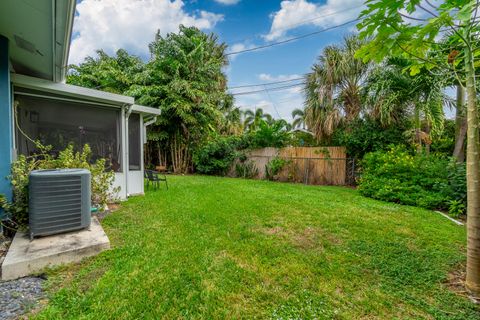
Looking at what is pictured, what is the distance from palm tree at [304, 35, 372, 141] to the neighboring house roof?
8950 mm

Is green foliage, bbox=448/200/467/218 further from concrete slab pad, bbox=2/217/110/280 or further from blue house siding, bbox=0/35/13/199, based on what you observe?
blue house siding, bbox=0/35/13/199

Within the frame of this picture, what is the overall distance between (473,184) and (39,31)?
5.34m

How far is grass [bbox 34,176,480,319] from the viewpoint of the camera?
1.94m

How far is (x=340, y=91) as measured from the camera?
32.2 ft

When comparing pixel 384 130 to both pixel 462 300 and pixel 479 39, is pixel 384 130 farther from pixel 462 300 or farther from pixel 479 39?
pixel 462 300

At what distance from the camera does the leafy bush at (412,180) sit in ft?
18.1

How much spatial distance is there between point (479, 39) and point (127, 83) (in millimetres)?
15016

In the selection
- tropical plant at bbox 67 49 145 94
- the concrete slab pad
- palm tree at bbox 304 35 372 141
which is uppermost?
tropical plant at bbox 67 49 145 94

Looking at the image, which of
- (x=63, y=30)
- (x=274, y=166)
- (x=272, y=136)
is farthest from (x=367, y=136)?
(x=63, y=30)

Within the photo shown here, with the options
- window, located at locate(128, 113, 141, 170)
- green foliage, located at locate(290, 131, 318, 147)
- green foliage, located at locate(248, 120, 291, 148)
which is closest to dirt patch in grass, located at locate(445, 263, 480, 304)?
window, located at locate(128, 113, 141, 170)

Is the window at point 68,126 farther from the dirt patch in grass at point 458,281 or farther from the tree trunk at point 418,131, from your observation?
the tree trunk at point 418,131

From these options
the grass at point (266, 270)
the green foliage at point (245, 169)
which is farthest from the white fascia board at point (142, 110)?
the green foliage at point (245, 169)

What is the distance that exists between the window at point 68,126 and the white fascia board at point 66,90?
0.84ft

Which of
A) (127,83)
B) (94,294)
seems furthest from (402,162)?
(127,83)
